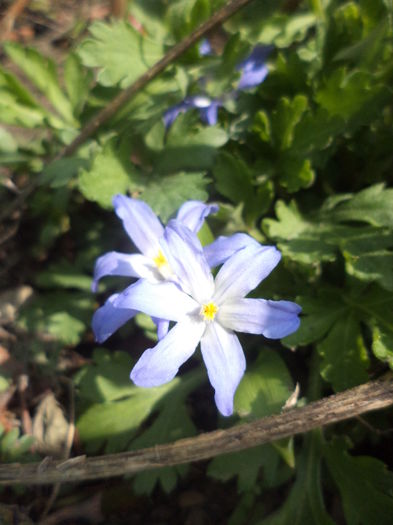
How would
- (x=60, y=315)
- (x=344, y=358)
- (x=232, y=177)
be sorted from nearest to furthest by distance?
(x=344, y=358)
(x=232, y=177)
(x=60, y=315)

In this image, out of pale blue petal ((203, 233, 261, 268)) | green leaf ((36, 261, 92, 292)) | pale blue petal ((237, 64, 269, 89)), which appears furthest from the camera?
green leaf ((36, 261, 92, 292))

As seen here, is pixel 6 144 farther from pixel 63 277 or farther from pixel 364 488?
pixel 364 488

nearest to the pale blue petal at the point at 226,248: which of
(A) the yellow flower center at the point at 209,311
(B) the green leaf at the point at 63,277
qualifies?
(A) the yellow flower center at the point at 209,311

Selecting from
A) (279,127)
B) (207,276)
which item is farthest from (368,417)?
(279,127)

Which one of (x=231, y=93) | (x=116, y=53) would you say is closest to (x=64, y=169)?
(x=116, y=53)

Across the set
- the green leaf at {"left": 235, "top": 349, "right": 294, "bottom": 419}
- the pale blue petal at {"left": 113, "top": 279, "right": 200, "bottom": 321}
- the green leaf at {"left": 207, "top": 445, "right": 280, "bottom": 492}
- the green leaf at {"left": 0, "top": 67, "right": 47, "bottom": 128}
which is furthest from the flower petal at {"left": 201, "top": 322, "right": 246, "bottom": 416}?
the green leaf at {"left": 0, "top": 67, "right": 47, "bottom": 128}

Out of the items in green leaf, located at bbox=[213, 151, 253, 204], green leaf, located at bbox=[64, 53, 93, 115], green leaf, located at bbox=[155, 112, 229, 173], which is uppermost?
green leaf, located at bbox=[64, 53, 93, 115]

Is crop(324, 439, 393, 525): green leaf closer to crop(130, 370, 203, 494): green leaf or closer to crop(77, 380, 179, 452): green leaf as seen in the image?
crop(130, 370, 203, 494): green leaf
